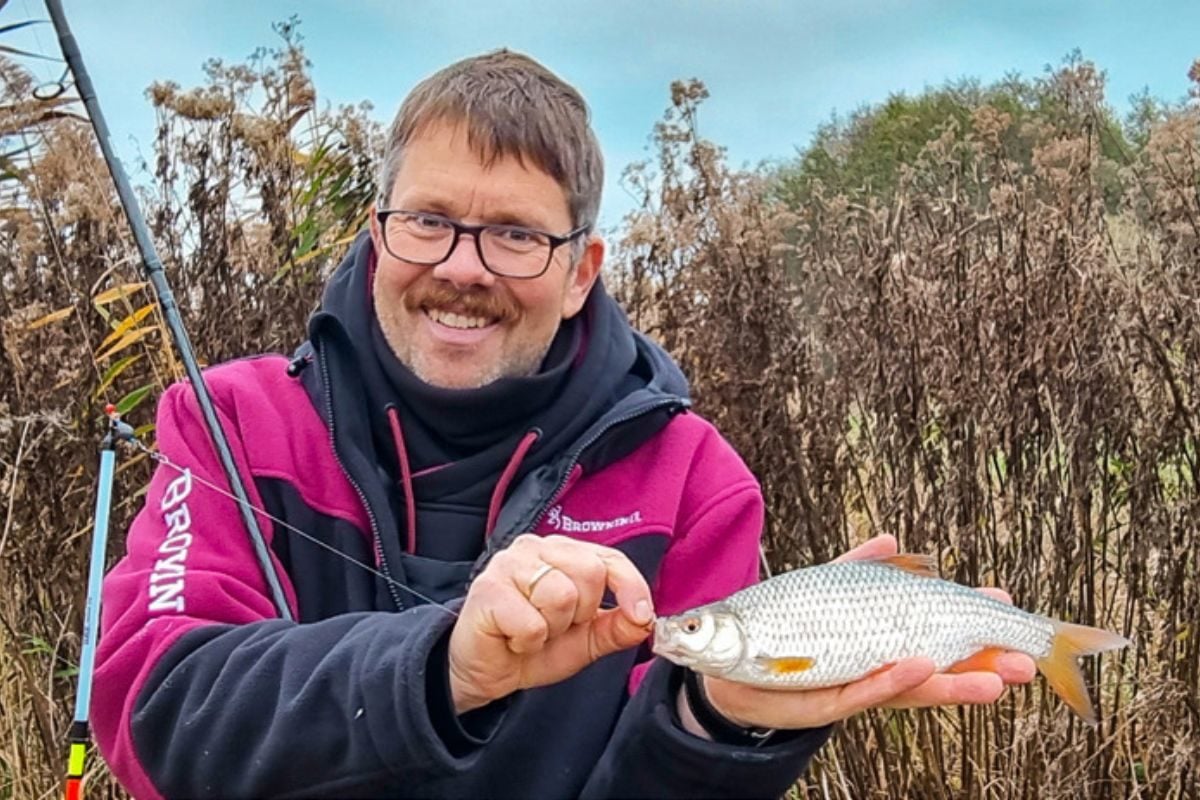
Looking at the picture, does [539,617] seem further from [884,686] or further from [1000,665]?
[1000,665]

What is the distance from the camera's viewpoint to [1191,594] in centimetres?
277

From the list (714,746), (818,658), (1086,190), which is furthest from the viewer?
(1086,190)

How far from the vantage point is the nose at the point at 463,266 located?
6.06 feet

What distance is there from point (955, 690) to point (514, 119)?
99 cm

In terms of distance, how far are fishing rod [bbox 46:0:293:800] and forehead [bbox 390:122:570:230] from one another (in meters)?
0.38

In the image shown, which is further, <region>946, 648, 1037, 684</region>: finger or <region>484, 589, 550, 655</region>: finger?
<region>946, 648, 1037, 684</region>: finger

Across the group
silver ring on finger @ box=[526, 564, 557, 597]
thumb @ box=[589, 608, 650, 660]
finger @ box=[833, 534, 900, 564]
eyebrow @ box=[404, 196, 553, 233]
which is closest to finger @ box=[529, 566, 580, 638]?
silver ring on finger @ box=[526, 564, 557, 597]

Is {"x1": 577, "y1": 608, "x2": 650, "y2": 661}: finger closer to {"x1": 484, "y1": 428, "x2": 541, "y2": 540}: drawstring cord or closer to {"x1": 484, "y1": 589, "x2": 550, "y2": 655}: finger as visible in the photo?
{"x1": 484, "y1": 589, "x2": 550, "y2": 655}: finger

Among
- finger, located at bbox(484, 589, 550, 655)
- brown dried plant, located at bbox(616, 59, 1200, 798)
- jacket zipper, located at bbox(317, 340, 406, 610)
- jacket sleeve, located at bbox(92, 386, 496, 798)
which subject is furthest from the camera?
brown dried plant, located at bbox(616, 59, 1200, 798)

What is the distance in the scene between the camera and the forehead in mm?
1855

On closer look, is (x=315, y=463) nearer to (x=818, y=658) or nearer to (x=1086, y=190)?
(x=818, y=658)

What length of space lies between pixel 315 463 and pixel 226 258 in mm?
1748

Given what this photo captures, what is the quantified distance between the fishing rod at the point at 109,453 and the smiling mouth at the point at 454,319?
0.34m

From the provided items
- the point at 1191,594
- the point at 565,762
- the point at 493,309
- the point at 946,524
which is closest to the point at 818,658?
the point at 565,762
